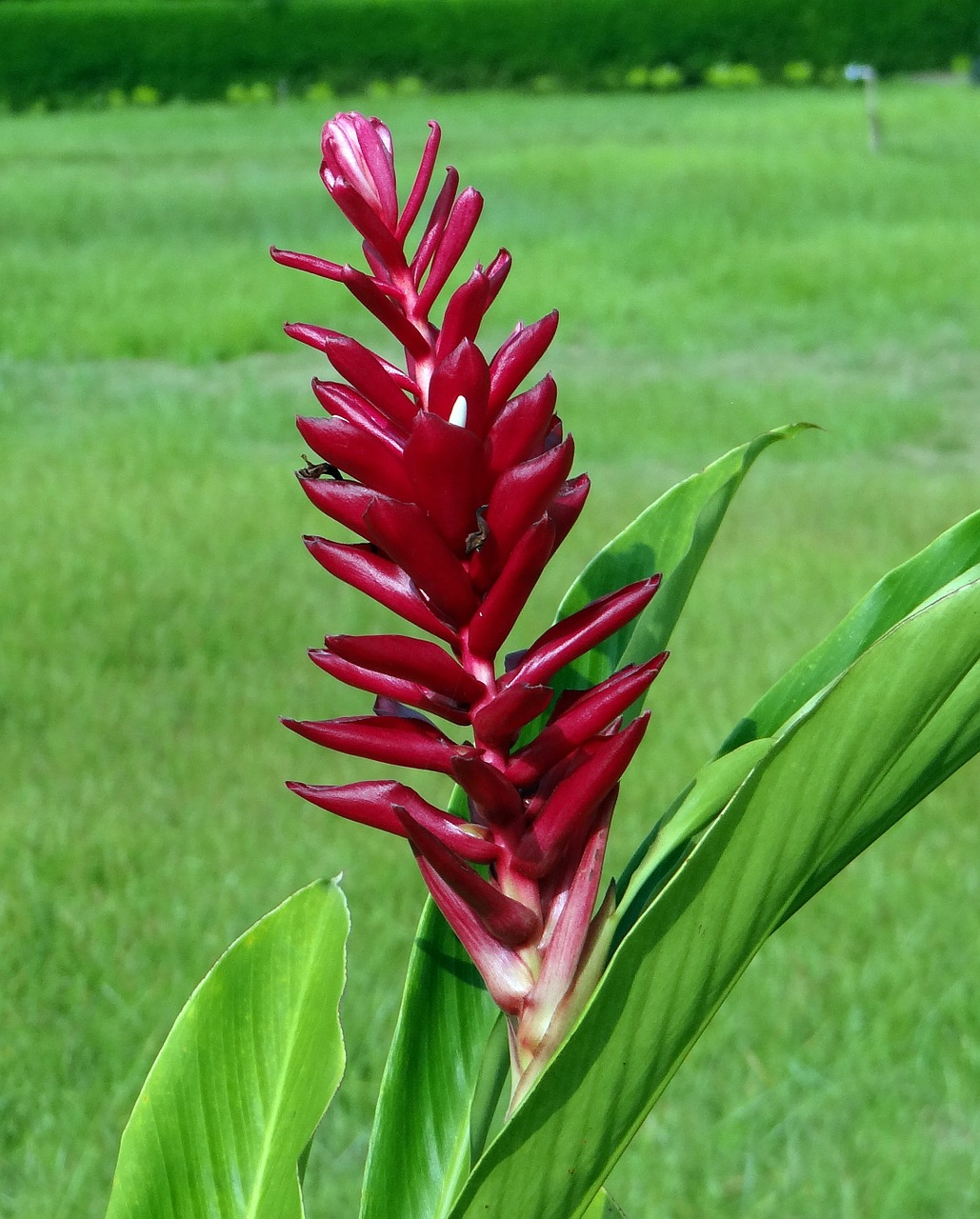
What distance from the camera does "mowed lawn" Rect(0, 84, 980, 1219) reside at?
1.67m

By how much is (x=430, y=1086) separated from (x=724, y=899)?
0.30 meters

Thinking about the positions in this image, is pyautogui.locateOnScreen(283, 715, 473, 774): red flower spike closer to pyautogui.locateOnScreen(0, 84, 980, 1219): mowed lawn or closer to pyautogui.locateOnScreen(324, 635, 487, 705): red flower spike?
pyautogui.locateOnScreen(324, 635, 487, 705): red flower spike

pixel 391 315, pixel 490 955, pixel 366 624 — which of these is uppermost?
pixel 391 315

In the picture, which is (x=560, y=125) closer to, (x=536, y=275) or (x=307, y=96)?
(x=307, y=96)

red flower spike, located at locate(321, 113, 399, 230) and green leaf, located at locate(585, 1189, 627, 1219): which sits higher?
red flower spike, located at locate(321, 113, 399, 230)

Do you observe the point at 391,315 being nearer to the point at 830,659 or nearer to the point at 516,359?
the point at 516,359

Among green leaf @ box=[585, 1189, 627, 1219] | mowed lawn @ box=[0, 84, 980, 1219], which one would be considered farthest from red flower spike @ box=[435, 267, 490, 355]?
mowed lawn @ box=[0, 84, 980, 1219]

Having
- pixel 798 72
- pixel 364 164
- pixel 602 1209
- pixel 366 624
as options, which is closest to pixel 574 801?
pixel 364 164

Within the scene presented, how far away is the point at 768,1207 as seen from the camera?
149 cm

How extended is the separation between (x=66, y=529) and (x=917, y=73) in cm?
1982

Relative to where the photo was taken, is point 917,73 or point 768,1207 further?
point 917,73

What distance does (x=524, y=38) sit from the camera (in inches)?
799

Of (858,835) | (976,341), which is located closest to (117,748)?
(858,835)

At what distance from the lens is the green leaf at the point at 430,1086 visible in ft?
2.39
